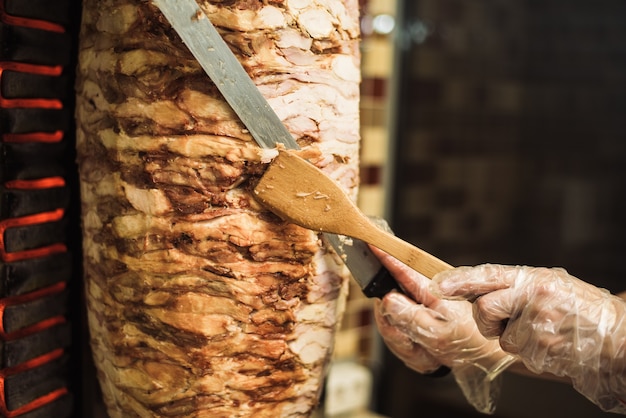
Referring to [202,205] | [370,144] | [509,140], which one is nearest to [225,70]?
[202,205]

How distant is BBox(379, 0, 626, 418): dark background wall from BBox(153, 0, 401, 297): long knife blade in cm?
141

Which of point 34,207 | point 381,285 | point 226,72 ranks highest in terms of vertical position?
point 226,72

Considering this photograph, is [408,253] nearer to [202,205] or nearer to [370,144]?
[202,205]

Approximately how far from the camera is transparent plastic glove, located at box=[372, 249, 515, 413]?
1147mm

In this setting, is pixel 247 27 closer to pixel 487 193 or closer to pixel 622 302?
pixel 622 302

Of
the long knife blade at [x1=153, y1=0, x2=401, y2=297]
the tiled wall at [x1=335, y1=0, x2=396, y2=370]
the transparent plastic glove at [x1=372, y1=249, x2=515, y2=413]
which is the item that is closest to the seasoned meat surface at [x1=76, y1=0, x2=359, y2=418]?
the long knife blade at [x1=153, y1=0, x2=401, y2=297]

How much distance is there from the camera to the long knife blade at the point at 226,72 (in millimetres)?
885

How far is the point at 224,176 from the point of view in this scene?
3.07 ft

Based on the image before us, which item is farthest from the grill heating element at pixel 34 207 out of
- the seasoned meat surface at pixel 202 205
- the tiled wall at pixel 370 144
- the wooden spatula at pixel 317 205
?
the tiled wall at pixel 370 144

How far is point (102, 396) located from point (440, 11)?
1709mm

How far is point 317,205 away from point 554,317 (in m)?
0.38

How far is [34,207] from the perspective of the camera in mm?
1066

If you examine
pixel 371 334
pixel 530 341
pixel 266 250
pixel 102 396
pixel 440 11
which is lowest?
pixel 371 334

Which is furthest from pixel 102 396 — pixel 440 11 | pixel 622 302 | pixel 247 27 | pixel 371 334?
pixel 440 11
